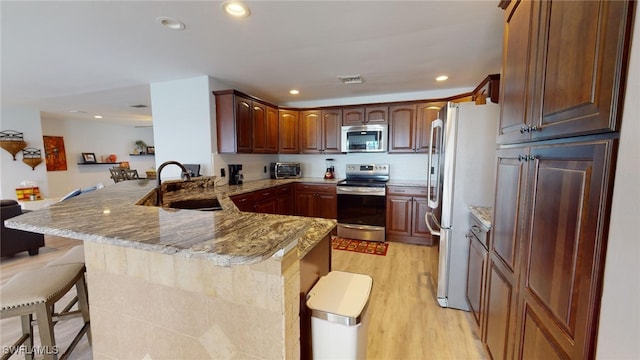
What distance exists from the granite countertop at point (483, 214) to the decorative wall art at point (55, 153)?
887 cm

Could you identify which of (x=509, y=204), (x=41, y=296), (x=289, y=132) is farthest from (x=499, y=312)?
(x=289, y=132)

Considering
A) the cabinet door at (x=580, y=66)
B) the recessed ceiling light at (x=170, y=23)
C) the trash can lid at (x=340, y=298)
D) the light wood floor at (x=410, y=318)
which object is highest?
the recessed ceiling light at (x=170, y=23)

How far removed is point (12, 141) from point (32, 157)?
39 centimetres

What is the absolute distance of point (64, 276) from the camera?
1444mm

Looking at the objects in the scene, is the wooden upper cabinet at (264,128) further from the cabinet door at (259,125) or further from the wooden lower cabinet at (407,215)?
the wooden lower cabinet at (407,215)

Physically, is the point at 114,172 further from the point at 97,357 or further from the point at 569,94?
the point at 569,94

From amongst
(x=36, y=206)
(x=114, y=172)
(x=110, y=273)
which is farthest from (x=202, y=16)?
(x=36, y=206)

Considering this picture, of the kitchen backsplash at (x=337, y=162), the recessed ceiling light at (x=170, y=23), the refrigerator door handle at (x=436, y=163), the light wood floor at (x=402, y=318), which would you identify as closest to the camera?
the light wood floor at (x=402, y=318)

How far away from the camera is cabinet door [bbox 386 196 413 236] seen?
3768 mm

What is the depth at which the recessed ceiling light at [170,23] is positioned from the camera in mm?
1873

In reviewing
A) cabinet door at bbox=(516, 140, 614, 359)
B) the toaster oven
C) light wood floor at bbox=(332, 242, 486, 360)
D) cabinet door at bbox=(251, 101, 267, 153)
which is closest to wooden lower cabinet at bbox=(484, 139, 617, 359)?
cabinet door at bbox=(516, 140, 614, 359)

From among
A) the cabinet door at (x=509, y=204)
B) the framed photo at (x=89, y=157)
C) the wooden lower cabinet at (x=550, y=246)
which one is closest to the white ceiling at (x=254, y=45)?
the cabinet door at (x=509, y=204)

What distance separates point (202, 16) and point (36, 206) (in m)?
6.18

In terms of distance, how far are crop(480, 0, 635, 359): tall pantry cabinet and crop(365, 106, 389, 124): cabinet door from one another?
2.66 m
